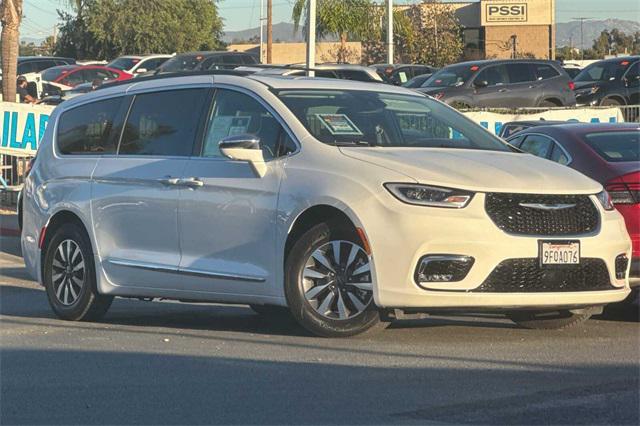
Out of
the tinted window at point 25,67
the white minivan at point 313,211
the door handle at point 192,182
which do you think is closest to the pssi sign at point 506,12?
the tinted window at point 25,67

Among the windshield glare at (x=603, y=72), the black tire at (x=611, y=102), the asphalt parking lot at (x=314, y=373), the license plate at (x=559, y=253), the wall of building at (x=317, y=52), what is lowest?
the asphalt parking lot at (x=314, y=373)

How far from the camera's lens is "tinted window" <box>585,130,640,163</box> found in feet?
32.9

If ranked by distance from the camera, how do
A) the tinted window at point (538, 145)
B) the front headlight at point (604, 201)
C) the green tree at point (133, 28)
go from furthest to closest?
the green tree at point (133, 28) → the tinted window at point (538, 145) → the front headlight at point (604, 201)

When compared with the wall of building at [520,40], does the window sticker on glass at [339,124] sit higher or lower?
lower

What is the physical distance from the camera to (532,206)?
7977 millimetres

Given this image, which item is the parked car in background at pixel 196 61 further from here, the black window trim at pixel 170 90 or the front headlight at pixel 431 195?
the front headlight at pixel 431 195

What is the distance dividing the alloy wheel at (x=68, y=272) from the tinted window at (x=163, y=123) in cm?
90

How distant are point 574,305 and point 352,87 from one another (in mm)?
2418

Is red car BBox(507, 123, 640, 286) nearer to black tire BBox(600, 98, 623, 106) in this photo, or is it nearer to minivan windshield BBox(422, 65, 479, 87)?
minivan windshield BBox(422, 65, 479, 87)

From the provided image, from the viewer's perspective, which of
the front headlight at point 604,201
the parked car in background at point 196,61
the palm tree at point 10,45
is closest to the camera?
the front headlight at point 604,201

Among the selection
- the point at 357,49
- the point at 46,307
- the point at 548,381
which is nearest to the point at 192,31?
the point at 357,49

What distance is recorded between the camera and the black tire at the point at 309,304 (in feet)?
26.8

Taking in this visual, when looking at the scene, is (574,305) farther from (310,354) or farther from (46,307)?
(46,307)

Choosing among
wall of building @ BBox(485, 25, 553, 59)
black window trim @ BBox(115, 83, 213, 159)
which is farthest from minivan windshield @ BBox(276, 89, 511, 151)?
wall of building @ BBox(485, 25, 553, 59)
